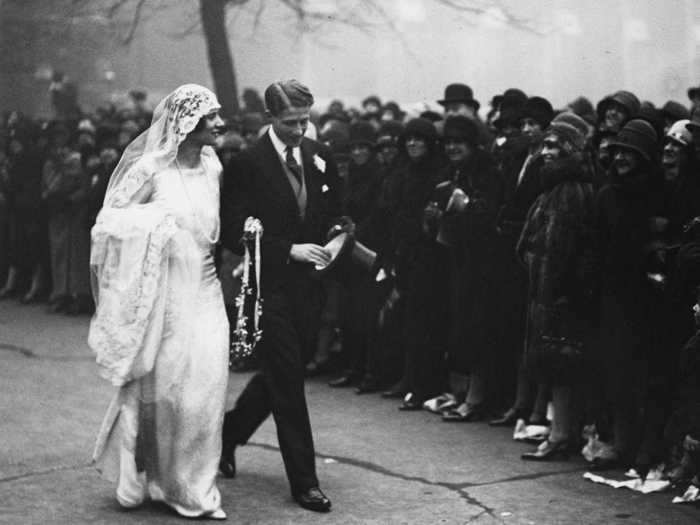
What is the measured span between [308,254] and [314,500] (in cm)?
123

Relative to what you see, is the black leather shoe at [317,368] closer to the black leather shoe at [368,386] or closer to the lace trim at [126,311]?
the black leather shoe at [368,386]

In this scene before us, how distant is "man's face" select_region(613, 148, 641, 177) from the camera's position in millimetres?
7766

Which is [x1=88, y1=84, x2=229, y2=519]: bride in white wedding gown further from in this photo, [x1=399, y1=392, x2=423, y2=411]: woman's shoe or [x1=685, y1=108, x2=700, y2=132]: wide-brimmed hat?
[x1=399, y1=392, x2=423, y2=411]: woman's shoe

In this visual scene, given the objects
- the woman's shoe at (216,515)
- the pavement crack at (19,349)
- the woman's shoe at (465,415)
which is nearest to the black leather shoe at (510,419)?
the woman's shoe at (465,415)

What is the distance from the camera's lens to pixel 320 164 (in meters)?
7.61

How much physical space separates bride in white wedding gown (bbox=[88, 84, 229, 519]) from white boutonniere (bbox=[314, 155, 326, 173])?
65 centimetres

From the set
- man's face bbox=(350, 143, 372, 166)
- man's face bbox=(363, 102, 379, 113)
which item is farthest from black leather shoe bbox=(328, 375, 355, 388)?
man's face bbox=(363, 102, 379, 113)

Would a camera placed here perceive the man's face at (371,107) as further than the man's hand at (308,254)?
Yes

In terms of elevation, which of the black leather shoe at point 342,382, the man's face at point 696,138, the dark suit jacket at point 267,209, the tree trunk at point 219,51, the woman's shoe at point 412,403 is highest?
the tree trunk at point 219,51

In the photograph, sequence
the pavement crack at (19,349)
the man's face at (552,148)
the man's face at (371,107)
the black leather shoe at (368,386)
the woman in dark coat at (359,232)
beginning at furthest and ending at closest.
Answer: the man's face at (371,107) < the pavement crack at (19,349) < the woman in dark coat at (359,232) < the black leather shoe at (368,386) < the man's face at (552,148)

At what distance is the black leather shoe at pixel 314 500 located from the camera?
7.01 metres

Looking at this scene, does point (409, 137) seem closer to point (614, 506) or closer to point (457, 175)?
point (457, 175)

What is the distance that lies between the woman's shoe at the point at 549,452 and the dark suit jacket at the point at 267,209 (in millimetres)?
1908

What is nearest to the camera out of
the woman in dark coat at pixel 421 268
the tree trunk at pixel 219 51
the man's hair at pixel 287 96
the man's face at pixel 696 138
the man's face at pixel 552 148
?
the man's hair at pixel 287 96
